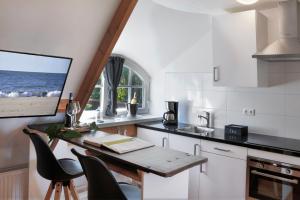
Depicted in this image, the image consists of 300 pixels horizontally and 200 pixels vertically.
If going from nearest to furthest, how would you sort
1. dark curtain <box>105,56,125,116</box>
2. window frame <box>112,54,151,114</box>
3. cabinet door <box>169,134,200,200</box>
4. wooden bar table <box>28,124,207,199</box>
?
wooden bar table <box>28,124,207,199</box>
cabinet door <box>169,134,200,200</box>
dark curtain <box>105,56,125,116</box>
window frame <box>112,54,151,114</box>

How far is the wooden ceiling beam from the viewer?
2.32m

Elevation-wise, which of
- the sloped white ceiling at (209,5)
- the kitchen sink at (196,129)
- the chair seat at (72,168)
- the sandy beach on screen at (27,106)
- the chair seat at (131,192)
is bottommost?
the chair seat at (131,192)

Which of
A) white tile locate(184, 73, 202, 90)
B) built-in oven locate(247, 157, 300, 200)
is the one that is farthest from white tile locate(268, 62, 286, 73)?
built-in oven locate(247, 157, 300, 200)

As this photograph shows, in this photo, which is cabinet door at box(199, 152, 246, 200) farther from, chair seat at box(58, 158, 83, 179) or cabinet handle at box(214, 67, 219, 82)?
chair seat at box(58, 158, 83, 179)

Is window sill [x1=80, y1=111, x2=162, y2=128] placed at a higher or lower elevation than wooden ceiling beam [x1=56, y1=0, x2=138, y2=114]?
lower

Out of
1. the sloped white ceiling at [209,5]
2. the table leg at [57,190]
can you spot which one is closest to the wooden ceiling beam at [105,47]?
the sloped white ceiling at [209,5]

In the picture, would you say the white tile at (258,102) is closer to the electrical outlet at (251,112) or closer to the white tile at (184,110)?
the electrical outlet at (251,112)

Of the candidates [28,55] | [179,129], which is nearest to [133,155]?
[28,55]

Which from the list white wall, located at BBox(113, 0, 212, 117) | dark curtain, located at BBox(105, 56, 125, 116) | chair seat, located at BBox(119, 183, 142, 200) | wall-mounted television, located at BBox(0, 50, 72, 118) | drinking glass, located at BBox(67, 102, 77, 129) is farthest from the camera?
dark curtain, located at BBox(105, 56, 125, 116)

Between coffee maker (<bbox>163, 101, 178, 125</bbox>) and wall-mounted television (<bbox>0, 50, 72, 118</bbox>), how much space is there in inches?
55.3

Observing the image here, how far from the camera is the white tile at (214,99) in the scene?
3156 mm

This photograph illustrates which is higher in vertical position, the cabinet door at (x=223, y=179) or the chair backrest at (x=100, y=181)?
the chair backrest at (x=100, y=181)

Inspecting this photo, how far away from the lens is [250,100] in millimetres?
2934

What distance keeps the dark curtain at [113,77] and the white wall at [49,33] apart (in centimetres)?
81
